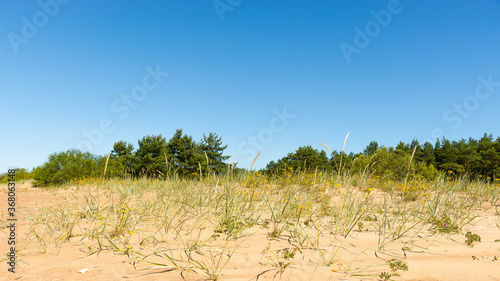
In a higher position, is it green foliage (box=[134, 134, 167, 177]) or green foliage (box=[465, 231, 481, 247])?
green foliage (box=[134, 134, 167, 177])

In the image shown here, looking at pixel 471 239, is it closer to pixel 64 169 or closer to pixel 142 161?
pixel 64 169

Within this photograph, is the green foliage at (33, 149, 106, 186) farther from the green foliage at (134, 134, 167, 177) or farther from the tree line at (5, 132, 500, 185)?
the green foliage at (134, 134, 167, 177)

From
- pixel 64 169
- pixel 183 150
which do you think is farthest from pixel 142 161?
pixel 64 169

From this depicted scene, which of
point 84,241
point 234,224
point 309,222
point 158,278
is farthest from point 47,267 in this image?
point 309,222

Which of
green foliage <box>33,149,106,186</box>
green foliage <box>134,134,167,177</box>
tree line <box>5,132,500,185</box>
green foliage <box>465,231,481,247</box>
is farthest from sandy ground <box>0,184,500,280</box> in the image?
green foliage <box>134,134,167,177</box>

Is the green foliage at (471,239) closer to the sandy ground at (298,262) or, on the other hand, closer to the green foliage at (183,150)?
the sandy ground at (298,262)

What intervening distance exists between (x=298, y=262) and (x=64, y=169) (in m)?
21.2

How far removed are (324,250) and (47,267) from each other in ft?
9.51

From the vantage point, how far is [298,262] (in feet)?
8.96

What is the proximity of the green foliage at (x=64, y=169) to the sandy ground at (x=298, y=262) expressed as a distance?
59.8ft

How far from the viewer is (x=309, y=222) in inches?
158

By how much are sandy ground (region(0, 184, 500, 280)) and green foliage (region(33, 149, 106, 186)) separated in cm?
1822

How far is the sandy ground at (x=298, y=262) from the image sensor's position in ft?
8.16

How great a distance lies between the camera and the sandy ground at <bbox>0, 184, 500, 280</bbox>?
8.16 feet
